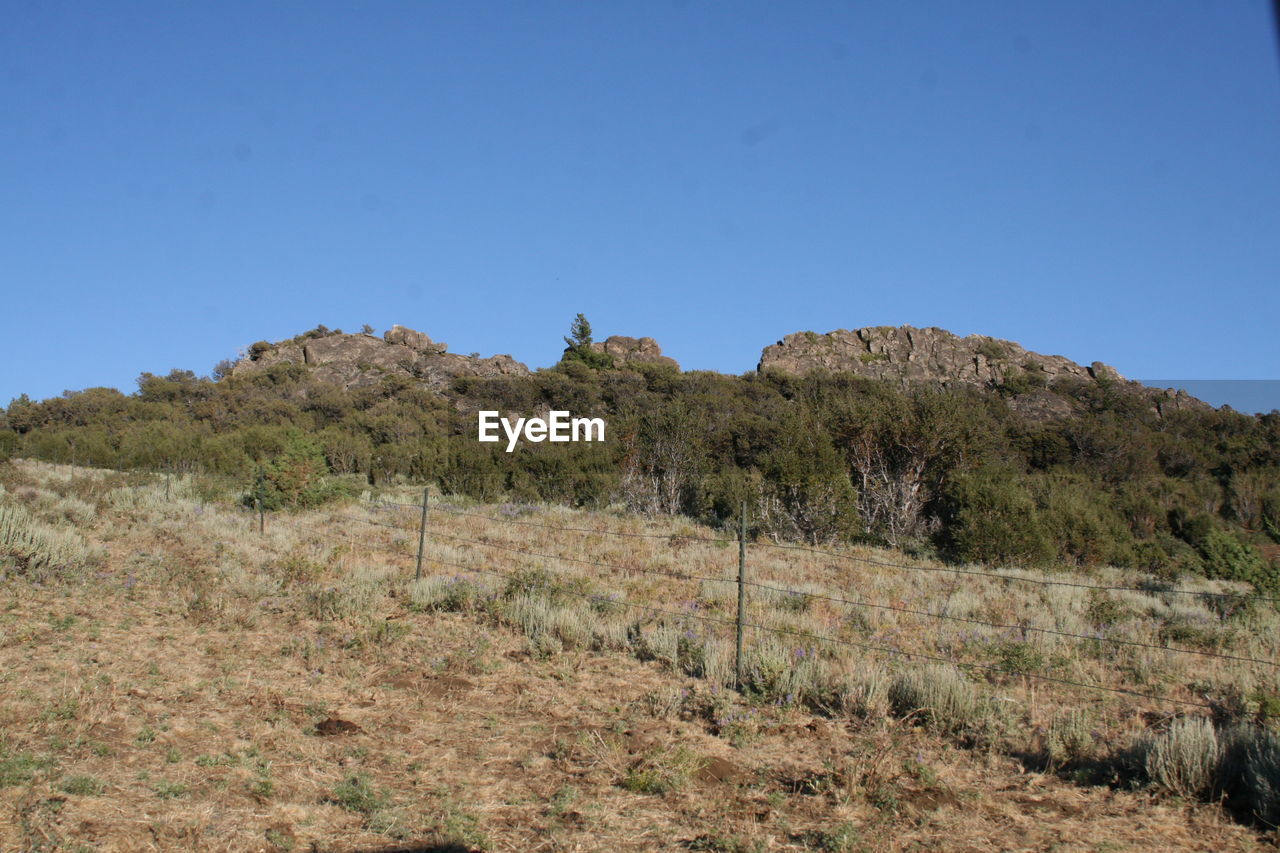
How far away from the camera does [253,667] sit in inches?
336

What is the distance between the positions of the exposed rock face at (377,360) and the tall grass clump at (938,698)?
54.4 meters

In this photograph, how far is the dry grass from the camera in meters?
5.29

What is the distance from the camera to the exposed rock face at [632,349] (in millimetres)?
77000

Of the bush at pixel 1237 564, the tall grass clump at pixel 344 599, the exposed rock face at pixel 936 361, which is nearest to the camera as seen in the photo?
the tall grass clump at pixel 344 599

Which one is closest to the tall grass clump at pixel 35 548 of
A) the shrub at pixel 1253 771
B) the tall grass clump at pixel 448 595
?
the tall grass clump at pixel 448 595


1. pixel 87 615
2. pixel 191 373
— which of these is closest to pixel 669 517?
pixel 87 615

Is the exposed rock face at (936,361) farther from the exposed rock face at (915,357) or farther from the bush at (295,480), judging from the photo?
the bush at (295,480)

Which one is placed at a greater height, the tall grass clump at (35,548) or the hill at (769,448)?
the hill at (769,448)

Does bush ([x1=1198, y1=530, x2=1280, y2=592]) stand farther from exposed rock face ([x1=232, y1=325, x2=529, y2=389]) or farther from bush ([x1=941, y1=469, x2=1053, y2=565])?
exposed rock face ([x1=232, y1=325, x2=529, y2=389])

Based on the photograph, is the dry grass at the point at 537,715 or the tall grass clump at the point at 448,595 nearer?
→ the dry grass at the point at 537,715

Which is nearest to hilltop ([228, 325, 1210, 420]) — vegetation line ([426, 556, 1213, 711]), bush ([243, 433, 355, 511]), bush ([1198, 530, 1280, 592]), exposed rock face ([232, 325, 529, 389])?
exposed rock face ([232, 325, 529, 389])

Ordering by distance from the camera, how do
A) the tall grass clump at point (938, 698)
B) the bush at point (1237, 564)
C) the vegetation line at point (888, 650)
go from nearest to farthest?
the tall grass clump at point (938, 698) → the vegetation line at point (888, 650) → the bush at point (1237, 564)

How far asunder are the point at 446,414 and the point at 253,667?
41.6 m

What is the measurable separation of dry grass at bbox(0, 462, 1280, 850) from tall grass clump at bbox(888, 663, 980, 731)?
25 millimetres
